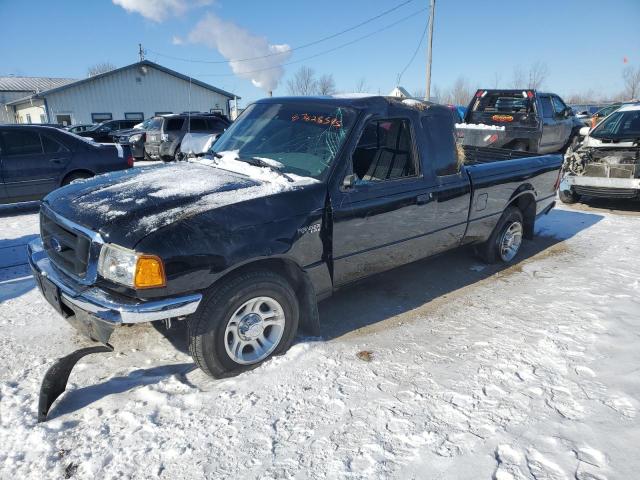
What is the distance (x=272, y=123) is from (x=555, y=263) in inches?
158

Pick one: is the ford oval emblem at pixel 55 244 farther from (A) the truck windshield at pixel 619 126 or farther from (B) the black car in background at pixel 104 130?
(B) the black car in background at pixel 104 130

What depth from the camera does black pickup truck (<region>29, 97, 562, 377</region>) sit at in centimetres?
263

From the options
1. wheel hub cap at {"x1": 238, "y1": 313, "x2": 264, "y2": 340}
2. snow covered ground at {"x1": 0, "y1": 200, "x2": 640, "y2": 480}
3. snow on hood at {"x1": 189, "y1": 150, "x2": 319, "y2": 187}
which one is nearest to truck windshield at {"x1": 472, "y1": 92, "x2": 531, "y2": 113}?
snow covered ground at {"x1": 0, "y1": 200, "x2": 640, "y2": 480}

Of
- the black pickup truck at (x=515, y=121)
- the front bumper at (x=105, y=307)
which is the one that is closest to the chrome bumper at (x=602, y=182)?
the black pickup truck at (x=515, y=121)

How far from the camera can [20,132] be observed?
758cm

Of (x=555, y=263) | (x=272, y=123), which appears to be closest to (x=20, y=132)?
(x=272, y=123)

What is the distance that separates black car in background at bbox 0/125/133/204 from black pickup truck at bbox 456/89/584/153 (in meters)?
8.15

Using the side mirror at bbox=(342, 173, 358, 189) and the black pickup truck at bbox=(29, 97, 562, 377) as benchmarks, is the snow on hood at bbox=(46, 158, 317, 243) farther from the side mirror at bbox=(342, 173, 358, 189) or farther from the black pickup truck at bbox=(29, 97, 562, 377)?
the side mirror at bbox=(342, 173, 358, 189)

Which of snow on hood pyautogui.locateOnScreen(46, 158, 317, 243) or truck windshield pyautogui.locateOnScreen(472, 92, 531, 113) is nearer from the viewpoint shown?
snow on hood pyautogui.locateOnScreen(46, 158, 317, 243)

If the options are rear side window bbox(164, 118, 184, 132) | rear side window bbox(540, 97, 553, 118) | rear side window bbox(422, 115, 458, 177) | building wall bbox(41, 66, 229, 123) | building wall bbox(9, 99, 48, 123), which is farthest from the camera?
building wall bbox(9, 99, 48, 123)

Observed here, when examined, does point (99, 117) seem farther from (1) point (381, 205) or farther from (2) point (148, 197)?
(1) point (381, 205)

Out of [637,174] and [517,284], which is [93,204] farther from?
[637,174]

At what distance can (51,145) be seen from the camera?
7789 mm

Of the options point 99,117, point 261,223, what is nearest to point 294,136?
point 261,223
